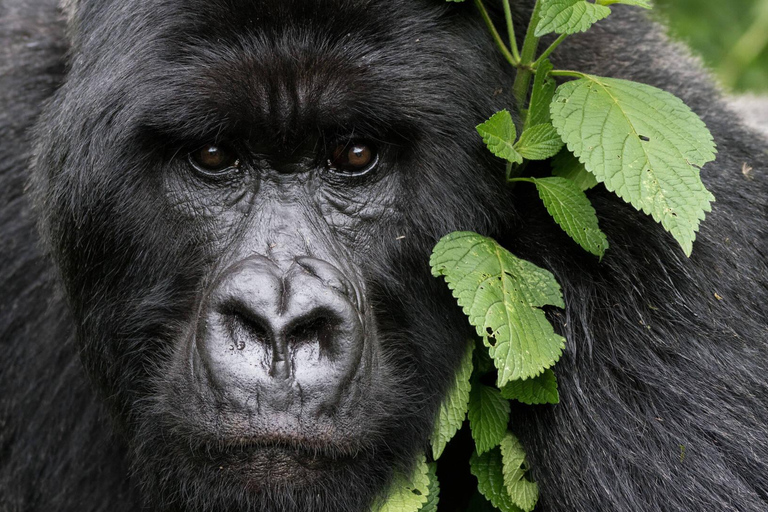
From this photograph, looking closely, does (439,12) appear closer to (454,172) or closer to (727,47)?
(454,172)

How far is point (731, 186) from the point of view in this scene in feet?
11.9

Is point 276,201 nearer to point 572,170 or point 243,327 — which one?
point 243,327

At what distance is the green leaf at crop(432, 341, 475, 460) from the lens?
3.42m

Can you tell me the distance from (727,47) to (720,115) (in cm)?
499

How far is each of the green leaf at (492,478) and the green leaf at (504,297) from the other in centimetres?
46

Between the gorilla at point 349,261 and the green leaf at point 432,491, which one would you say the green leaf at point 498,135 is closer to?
the gorilla at point 349,261

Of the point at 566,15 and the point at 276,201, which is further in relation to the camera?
the point at 276,201

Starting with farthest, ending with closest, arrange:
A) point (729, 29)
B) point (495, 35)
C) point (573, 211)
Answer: point (729, 29) < point (495, 35) < point (573, 211)

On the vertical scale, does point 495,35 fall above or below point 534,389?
above

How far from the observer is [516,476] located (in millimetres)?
3396

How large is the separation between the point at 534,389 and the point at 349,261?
2.48 ft

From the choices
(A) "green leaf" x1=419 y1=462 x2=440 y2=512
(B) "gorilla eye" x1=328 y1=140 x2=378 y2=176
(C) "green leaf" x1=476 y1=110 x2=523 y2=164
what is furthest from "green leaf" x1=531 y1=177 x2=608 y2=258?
(A) "green leaf" x1=419 y1=462 x2=440 y2=512

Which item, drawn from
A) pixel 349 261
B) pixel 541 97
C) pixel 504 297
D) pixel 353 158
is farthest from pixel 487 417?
pixel 541 97

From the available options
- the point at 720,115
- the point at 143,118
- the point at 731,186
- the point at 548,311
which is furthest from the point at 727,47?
the point at 143,118
